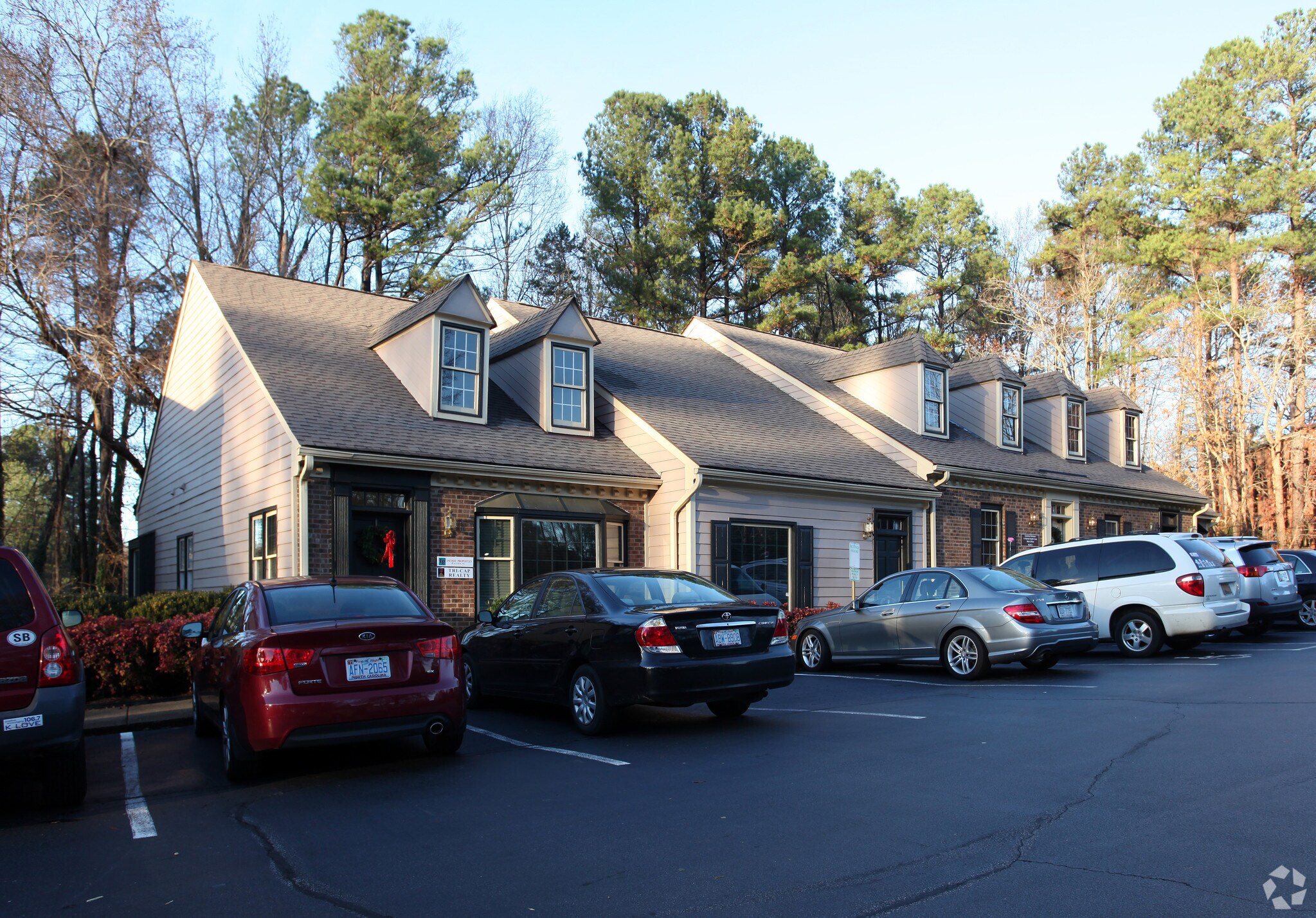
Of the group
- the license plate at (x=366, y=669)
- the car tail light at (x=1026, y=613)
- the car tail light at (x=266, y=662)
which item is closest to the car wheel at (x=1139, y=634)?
the car tail light at (x=1026, y=613)

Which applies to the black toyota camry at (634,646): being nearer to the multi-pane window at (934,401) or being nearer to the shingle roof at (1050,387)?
the multi-pane window at (934,401)

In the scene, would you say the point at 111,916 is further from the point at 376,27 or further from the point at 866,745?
the point at 376,27

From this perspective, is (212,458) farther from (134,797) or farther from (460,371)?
(134,797)

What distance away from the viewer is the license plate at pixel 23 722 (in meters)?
5.91

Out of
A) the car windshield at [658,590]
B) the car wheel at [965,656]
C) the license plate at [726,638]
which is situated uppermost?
the car windshield at [658,590]

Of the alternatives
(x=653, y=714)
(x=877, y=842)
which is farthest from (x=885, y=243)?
(x=877, y=842)

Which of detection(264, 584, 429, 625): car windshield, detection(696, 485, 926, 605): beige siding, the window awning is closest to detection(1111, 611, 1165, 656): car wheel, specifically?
detection(696, 485, 926, 605): beige siding

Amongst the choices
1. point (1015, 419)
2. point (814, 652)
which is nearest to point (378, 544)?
point (814, 652)

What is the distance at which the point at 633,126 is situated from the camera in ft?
122

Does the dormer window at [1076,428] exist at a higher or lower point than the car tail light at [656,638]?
higher

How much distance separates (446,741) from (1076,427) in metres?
24.9

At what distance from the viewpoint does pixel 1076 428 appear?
28.3 metres

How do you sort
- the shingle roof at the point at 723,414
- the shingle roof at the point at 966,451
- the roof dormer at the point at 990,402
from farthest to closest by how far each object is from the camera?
1. the roof dormer at the point at 990,402
2. the shingle roof at the point at 966,451
3. the shingle roof at the point at 723,414

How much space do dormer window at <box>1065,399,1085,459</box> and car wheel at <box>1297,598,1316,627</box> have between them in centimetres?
952
